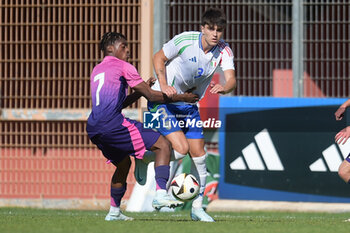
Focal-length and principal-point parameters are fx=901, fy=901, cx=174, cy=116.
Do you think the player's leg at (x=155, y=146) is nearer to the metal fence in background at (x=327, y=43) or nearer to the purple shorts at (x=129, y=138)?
the purple shorts at (x=129, y=138)

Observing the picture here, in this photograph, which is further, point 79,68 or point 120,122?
point 79,68

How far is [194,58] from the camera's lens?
8805 mm

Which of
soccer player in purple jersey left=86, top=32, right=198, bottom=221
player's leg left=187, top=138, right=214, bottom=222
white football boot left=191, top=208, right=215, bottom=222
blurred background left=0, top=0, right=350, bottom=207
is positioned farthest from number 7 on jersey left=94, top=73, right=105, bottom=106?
blurred background left=0, top=0, right=350, bottom=207

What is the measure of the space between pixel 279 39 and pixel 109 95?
6.20 m

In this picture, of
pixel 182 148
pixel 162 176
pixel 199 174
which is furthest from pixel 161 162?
pixel 199 174

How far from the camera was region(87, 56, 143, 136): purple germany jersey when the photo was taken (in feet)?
26.9

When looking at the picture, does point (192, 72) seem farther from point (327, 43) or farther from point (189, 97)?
point (327, 43)

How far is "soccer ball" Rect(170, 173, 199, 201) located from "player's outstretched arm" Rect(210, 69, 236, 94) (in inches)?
33.5

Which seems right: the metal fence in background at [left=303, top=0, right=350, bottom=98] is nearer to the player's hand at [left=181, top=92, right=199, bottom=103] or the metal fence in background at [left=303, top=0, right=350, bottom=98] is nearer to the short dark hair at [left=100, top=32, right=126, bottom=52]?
the player's hand at [left=181, top=92, right=199, bottom=103]

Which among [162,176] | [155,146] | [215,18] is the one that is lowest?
[162,176]

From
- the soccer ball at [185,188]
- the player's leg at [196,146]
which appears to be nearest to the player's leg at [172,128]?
the player's leg at [196,146]

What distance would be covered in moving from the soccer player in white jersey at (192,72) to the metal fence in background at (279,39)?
4193mm

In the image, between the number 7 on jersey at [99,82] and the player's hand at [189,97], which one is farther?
the player's hand at [189,97]

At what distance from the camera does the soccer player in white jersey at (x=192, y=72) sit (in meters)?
8.55
